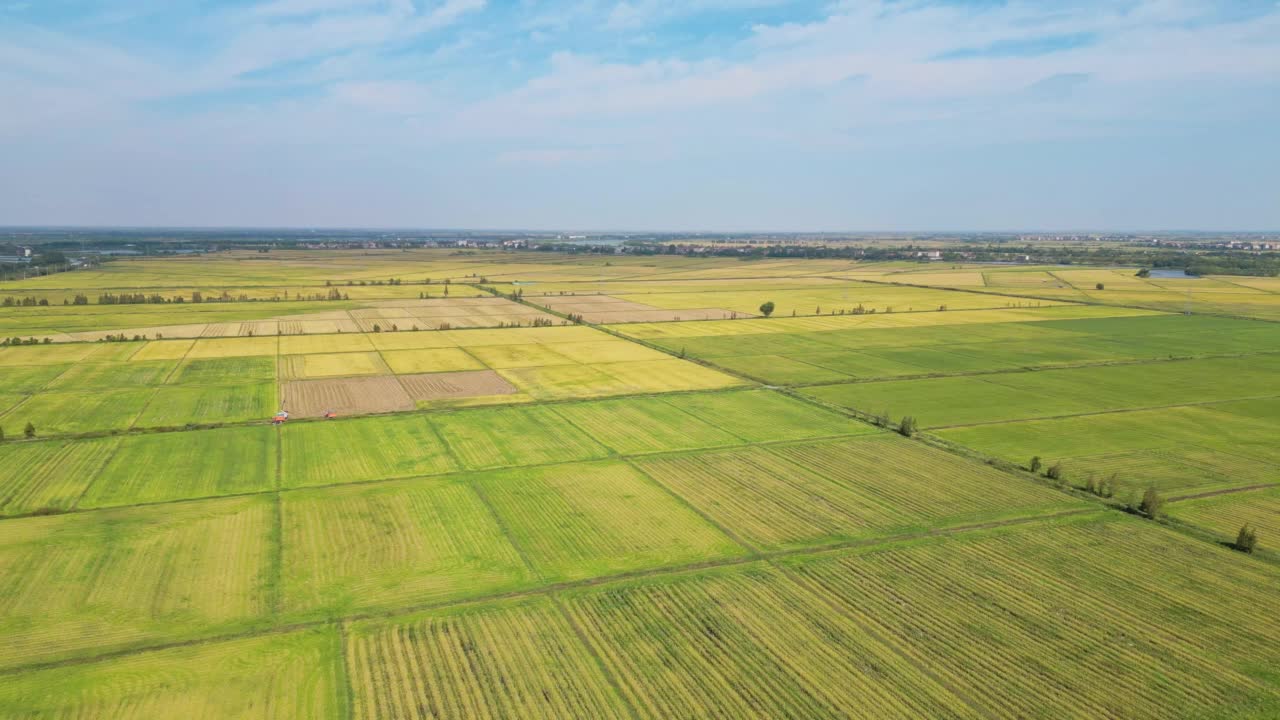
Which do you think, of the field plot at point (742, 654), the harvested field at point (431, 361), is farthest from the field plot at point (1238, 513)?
the harvested field at point (431, 361)

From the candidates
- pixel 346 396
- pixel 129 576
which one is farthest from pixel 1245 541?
pixel 346 396

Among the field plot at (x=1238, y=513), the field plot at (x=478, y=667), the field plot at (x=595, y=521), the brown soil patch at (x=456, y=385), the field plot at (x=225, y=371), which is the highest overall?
the field plot at (x=225, y=371)

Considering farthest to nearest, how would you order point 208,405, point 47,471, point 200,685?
point 208,405
point 47,471
point 200,685

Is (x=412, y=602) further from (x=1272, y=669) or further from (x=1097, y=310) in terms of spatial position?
(x=1097, y=310)

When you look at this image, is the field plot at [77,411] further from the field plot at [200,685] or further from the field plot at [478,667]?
the field plot at [478,667]

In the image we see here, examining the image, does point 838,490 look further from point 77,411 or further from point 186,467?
point 77,411

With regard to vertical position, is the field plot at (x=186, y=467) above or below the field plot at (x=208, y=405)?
below

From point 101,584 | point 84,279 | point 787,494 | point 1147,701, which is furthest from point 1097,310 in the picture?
point 84,279
